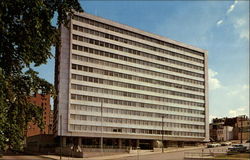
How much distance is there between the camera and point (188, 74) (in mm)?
104875

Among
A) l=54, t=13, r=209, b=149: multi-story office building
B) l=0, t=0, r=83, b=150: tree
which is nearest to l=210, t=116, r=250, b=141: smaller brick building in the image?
l=54, t=13, r=209, b=149: multi-story office building

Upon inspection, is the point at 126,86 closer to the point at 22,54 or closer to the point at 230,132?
the point at 22,54

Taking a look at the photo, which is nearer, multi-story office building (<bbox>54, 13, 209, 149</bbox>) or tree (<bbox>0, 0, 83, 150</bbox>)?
tree (<bbox>0, 0, 83, 150</bbox>)

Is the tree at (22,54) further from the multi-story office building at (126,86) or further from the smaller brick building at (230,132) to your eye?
the smaller brick building at (230,132)

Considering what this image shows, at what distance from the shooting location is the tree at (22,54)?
15266 millimetres

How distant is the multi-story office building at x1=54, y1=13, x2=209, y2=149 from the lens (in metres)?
78.1

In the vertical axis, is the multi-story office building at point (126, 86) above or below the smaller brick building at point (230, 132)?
above

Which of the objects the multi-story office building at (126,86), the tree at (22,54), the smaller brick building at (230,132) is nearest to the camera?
the tree at (22,54)

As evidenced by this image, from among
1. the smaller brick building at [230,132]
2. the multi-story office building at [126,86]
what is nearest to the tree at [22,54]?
the multi-story office building at [126,86]

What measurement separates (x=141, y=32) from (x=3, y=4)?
264 ft

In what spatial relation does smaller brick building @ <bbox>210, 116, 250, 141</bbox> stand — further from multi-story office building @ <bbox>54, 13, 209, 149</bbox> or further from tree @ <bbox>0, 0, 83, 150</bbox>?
tree @ <bbox>0, 0, 83, 150</bbox>

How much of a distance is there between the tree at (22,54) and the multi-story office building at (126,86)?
195 ft

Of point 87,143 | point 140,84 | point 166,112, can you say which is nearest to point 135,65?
point 140,84

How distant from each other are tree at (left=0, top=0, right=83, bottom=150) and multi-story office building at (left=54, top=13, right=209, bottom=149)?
195ft
